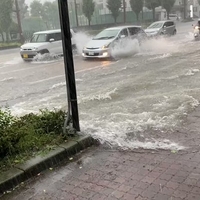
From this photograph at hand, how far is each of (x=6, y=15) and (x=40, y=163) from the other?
3055 cm

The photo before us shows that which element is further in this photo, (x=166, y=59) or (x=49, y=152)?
(x=166, y=59)

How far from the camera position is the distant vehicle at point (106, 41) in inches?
625

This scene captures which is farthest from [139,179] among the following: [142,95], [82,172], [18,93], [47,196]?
[18,93]

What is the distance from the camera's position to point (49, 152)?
14.2 ft

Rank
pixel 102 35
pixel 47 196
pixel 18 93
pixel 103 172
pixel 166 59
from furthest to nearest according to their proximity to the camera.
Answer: pixel 102 35 → pixel 166 59 → pixel 18 93 → pixel 103 172 → pixel 47 196

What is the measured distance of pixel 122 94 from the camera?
339 inches

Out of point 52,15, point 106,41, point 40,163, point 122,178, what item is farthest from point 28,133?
point 52,15

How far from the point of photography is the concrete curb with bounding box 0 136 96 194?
3.76 metres

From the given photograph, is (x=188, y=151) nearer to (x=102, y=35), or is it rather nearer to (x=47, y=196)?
(x=47, y=196)

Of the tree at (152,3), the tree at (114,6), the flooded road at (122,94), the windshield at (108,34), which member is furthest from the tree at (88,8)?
the flooded road at (122,94)

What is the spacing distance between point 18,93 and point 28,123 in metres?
5.03

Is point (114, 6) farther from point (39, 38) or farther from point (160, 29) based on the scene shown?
point (39, 38)

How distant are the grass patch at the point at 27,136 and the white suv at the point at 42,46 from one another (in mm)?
12725

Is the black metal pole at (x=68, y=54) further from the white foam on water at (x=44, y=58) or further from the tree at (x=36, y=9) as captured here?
the tree at (x=36, y=9)
